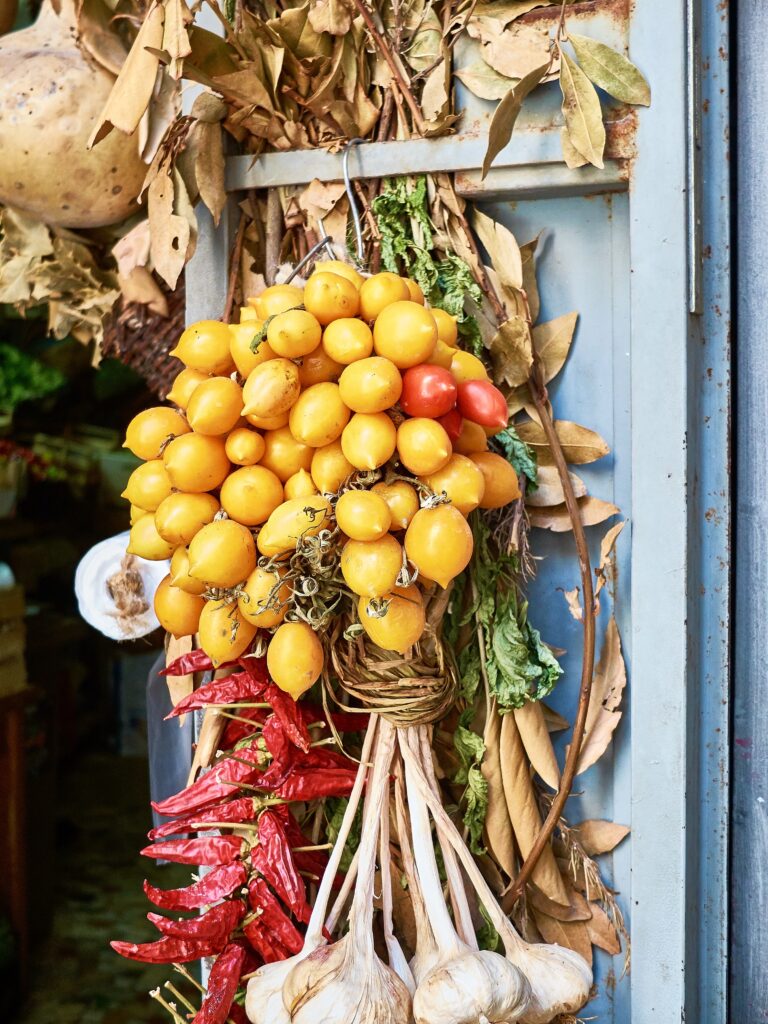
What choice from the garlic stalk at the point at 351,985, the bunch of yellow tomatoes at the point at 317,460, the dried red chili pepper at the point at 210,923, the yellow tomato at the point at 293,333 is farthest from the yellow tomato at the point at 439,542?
the dried red chili pepper at the point at 210,923

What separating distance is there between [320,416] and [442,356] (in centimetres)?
16

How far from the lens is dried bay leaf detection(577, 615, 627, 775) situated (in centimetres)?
124

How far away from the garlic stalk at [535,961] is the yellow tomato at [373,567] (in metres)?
0.29

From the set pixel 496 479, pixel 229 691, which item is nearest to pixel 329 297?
pixel 496 479

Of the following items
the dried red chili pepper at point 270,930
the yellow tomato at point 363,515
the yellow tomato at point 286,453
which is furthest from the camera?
the dried red chili pepper at point 270,930

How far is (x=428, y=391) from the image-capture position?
1.01 metres

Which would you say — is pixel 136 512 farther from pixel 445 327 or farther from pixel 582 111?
pixel 582 111

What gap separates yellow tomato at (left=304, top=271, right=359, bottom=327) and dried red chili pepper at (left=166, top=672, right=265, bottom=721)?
1.63 feet

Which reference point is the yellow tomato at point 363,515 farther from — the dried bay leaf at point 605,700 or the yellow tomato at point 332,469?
the dried bay leaf at point 605,700

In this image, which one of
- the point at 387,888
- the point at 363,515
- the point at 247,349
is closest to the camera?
the point at 363,515

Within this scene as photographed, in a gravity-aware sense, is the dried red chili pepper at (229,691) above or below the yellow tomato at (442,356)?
below

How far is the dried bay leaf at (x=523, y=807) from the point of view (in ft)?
4.06

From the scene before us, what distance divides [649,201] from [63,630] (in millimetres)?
2605

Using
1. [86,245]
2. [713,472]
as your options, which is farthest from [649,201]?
[86,245]
